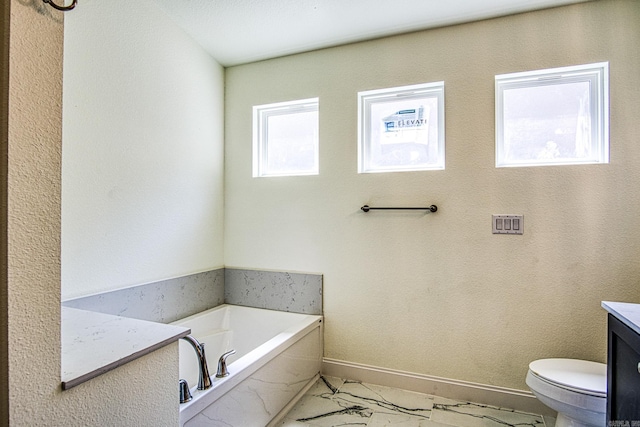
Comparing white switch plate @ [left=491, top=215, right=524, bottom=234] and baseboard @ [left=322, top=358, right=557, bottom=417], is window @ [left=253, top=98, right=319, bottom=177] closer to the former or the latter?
white switch plate @ [left=491, top=215, right=524, bottom=234]

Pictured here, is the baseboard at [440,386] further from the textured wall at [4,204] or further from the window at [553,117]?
the textured wall at [4,204]

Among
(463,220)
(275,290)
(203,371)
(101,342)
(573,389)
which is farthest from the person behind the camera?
(275,290)

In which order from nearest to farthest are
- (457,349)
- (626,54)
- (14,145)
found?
(14,145) → (626,54) → (457,349)

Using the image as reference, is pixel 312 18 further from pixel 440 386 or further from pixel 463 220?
pixel 440 386

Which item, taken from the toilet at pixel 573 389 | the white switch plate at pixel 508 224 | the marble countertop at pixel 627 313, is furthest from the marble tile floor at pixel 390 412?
the white switch plate at pixel 508 224

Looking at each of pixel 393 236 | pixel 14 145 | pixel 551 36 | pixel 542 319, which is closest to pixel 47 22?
pixel 14 145

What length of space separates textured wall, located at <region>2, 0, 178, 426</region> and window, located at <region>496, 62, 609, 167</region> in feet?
7.10

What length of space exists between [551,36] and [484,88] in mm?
438

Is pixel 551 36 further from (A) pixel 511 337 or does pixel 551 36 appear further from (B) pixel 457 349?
(B) pixel 457 349

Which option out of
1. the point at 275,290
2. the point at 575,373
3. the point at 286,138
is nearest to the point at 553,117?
the point at 575,373

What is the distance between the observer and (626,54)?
184 cm

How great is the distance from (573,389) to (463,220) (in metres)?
1.00

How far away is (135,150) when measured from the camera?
80.4 inches

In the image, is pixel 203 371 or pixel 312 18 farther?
pixel 312 18
